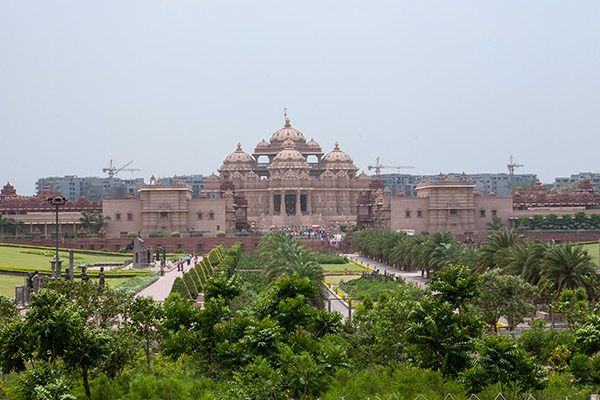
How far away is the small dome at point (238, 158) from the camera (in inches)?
5556

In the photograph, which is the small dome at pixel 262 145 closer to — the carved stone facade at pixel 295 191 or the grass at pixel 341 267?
the carved stone facade at pixel 295 191

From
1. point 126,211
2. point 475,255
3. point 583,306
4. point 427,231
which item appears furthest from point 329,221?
point 583,306

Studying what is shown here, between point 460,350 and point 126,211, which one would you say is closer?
point 460,350

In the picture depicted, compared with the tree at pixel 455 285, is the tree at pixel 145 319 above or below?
below

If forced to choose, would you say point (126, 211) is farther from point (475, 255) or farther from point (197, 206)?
point (475, 255)

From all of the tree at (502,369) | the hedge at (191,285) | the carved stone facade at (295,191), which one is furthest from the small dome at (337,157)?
the tree at (502,369)

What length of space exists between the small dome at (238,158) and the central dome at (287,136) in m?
6.47

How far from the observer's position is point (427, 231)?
311 ft

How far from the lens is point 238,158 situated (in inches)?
5576

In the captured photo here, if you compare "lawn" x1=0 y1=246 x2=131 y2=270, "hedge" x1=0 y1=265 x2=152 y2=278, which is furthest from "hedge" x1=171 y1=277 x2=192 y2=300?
"lawn" x1=0 y1=246 x2=131 y2=270

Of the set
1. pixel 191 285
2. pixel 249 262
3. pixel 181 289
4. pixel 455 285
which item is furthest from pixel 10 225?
pixel 455 285

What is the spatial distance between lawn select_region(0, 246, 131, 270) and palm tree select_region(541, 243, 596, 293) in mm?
36898

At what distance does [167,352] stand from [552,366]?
1105 centimetres

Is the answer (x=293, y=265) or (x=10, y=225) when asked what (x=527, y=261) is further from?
(x=10, y=225)
